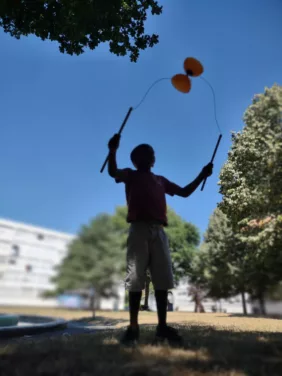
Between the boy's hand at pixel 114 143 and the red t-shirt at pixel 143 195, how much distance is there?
29 cm

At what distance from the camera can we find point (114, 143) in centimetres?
400

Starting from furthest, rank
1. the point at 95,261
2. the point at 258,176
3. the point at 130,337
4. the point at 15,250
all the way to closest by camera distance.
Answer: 1. the point at 15,250
2. the point at 95,261
3. the point at 258,176
4. the point at 130,337

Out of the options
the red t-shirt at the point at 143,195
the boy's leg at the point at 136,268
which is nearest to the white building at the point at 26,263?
the red t-shirt at the point at 143,195

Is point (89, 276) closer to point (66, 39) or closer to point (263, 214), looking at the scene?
point (263, 214)

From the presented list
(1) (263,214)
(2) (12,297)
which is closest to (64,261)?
(2) (12,297)

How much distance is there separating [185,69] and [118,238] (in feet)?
139

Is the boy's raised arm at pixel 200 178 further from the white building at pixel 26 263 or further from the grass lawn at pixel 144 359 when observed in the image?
the white building at pixel 26 263

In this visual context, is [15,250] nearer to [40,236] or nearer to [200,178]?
[40,236]

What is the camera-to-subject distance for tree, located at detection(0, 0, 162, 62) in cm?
641

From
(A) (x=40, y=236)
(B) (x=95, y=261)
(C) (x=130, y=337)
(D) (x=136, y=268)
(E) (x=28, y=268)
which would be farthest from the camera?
(A) (x=40, y=236)

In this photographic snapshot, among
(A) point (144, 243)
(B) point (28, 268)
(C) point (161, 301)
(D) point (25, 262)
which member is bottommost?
(C) point (161, 301)

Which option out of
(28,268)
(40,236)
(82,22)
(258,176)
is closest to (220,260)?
(258,176)

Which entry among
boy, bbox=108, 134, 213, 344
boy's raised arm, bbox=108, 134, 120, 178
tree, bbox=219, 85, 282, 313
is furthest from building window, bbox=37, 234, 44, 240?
boy's raised arm, bbox=108, 134, 120, 178

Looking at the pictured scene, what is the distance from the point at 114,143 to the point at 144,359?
2.30 m
